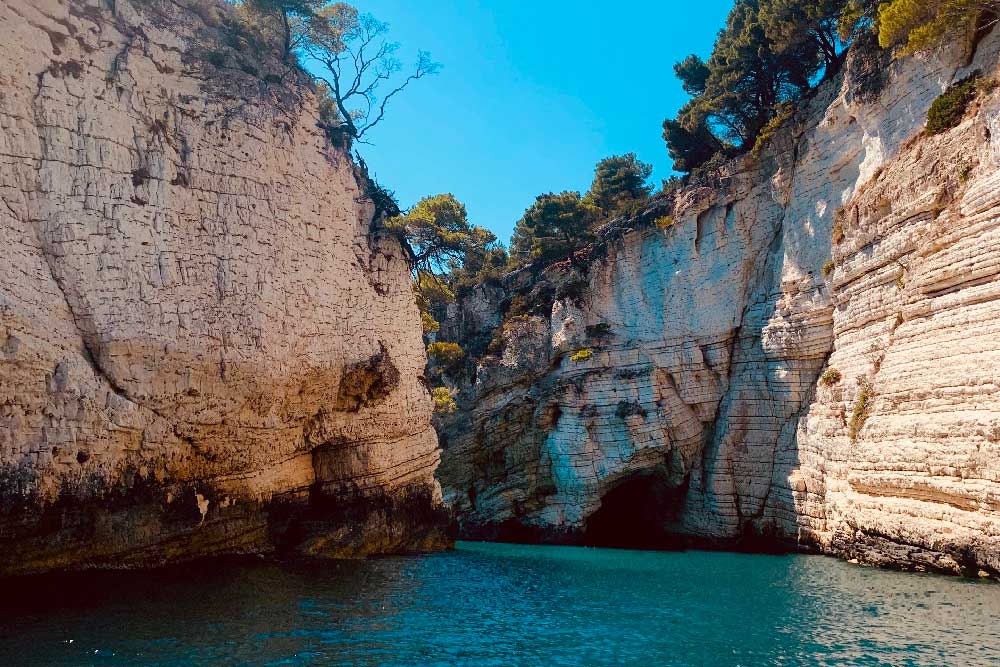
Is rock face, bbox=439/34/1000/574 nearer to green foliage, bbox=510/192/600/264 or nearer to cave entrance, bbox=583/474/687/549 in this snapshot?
cave entrance, bbox=583/474/687/549

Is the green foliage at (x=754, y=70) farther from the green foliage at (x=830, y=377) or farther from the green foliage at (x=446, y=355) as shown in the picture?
the green foliage at (x=446, y=355)

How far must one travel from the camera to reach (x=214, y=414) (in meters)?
16.1

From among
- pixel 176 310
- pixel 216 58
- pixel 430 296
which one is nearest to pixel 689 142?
pixel 430 296

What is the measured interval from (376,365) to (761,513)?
16.0 metres

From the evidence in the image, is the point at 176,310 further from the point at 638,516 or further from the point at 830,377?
the point at 638,516

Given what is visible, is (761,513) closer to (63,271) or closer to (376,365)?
(376,365)

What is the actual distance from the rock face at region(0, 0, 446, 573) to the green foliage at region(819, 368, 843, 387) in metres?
14.3

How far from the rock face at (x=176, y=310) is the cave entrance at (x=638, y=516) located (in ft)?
44.5

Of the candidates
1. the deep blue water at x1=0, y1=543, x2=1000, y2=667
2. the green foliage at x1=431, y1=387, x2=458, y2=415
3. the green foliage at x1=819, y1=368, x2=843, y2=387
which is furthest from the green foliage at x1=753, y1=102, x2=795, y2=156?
the deep blue water at x1=0, y1=543, x2=1000, y2=667

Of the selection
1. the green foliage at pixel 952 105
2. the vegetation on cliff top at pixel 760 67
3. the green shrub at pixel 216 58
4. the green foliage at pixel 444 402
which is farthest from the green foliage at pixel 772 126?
the green shrub at pixel 216 58

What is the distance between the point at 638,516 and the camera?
33.7m

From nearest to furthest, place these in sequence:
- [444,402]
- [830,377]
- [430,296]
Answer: [830,377] < [444,402] < [430,296]

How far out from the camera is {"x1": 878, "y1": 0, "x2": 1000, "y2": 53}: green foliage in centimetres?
1936

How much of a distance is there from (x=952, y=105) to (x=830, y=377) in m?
8.90
